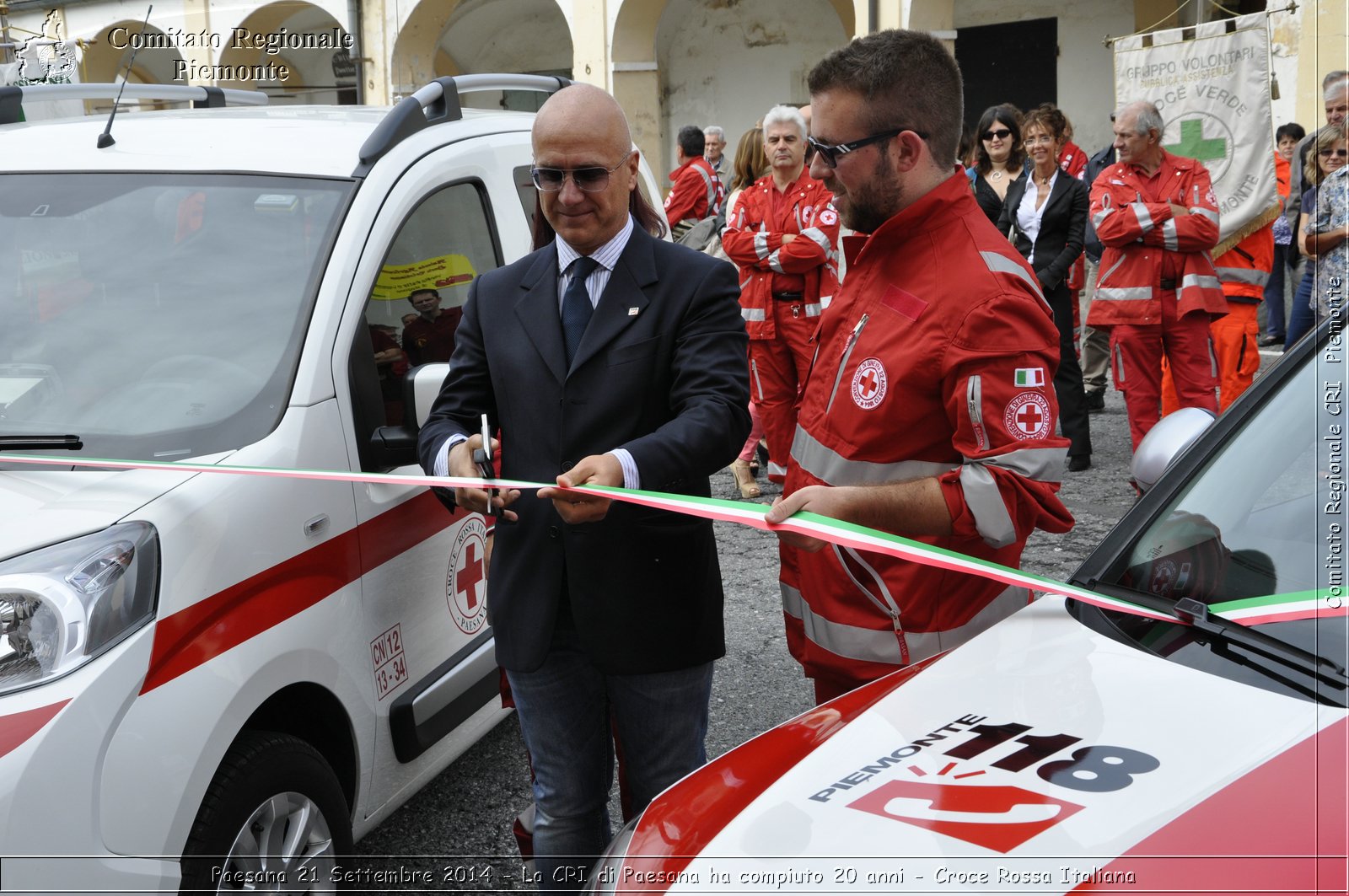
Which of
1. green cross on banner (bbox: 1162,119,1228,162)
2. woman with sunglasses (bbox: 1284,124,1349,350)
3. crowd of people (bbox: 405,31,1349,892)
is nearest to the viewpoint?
crowd of people (bbox: 405,31,1349,892)

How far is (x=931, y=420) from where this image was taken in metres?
2.18

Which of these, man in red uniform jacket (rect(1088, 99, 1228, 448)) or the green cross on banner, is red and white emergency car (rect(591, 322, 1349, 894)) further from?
the green cross on banner

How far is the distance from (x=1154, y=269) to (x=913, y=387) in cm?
496

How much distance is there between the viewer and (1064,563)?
5.70 m

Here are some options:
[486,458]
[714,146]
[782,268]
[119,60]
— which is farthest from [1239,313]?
[119,60]

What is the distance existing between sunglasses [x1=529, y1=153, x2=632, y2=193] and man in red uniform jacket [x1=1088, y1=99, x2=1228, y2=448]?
4922 millimetres

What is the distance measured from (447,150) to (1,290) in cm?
116

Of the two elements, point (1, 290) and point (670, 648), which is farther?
point (1, 290)

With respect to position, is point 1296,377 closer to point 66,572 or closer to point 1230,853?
point 1230,853

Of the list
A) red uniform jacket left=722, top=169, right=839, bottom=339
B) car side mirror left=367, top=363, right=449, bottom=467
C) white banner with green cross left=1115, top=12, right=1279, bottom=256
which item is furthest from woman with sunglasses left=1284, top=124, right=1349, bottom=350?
car side mirror left=367, top=363, right=449, bottom=467

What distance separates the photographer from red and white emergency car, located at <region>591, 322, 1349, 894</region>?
1.42 metres

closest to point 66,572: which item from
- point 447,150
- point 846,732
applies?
point 846,732

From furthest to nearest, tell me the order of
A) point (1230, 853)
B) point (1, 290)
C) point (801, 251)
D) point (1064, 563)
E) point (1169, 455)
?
point (801, 251) < point (1064, 563) < point (1, 290) < point (1169, 455) < point (1230, 853)

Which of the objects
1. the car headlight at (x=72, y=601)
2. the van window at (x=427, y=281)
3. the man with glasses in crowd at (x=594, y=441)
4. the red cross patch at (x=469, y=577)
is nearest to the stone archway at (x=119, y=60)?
the van window at (x=427, y=281)
